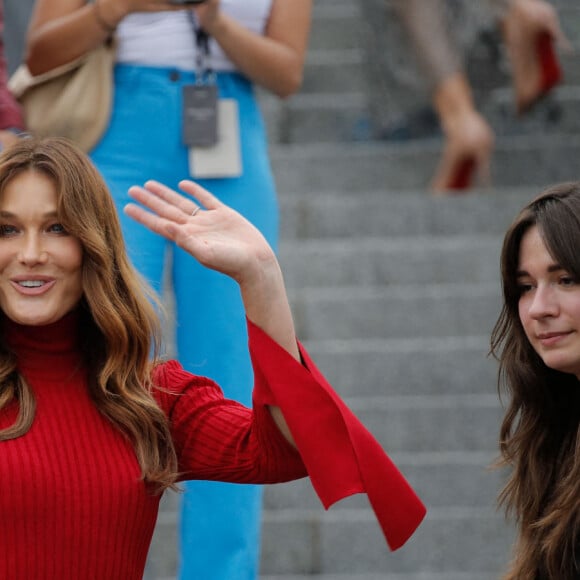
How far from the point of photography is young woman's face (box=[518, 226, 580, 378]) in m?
3.16

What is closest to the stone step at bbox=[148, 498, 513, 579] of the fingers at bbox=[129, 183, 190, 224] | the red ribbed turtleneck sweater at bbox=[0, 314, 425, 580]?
the red ribbed turtleneck sweater at bbox=[0, 314, 425, 580]

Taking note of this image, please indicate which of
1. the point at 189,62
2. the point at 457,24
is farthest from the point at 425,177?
the point at 189,62

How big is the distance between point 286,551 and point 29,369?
6.76ft

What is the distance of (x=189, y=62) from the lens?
12.8 ft

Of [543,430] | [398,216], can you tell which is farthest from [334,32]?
[543,430]

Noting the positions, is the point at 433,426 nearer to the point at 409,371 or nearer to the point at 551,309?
the point at 409,371

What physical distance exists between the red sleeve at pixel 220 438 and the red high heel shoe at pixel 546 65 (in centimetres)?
319

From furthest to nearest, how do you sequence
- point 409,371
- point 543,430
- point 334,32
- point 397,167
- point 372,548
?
point 334,32, point 397,167, point 409,371, point 372,548, point 543,430

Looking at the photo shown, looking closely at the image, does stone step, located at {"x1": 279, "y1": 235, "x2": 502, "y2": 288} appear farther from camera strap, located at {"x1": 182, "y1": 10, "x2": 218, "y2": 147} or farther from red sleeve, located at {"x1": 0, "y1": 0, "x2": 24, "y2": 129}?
red sleeve, located at {"x1": 0, "y1": 0, "x2": 24, "y2": 129}

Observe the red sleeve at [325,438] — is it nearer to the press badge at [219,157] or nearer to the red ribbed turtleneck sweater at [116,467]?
the red ribbed turtleneck sweater at [116,467]

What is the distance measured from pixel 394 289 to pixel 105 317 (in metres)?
2.79

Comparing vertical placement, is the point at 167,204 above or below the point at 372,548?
above

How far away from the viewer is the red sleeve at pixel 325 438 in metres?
2.89

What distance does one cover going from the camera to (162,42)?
3912 mm
